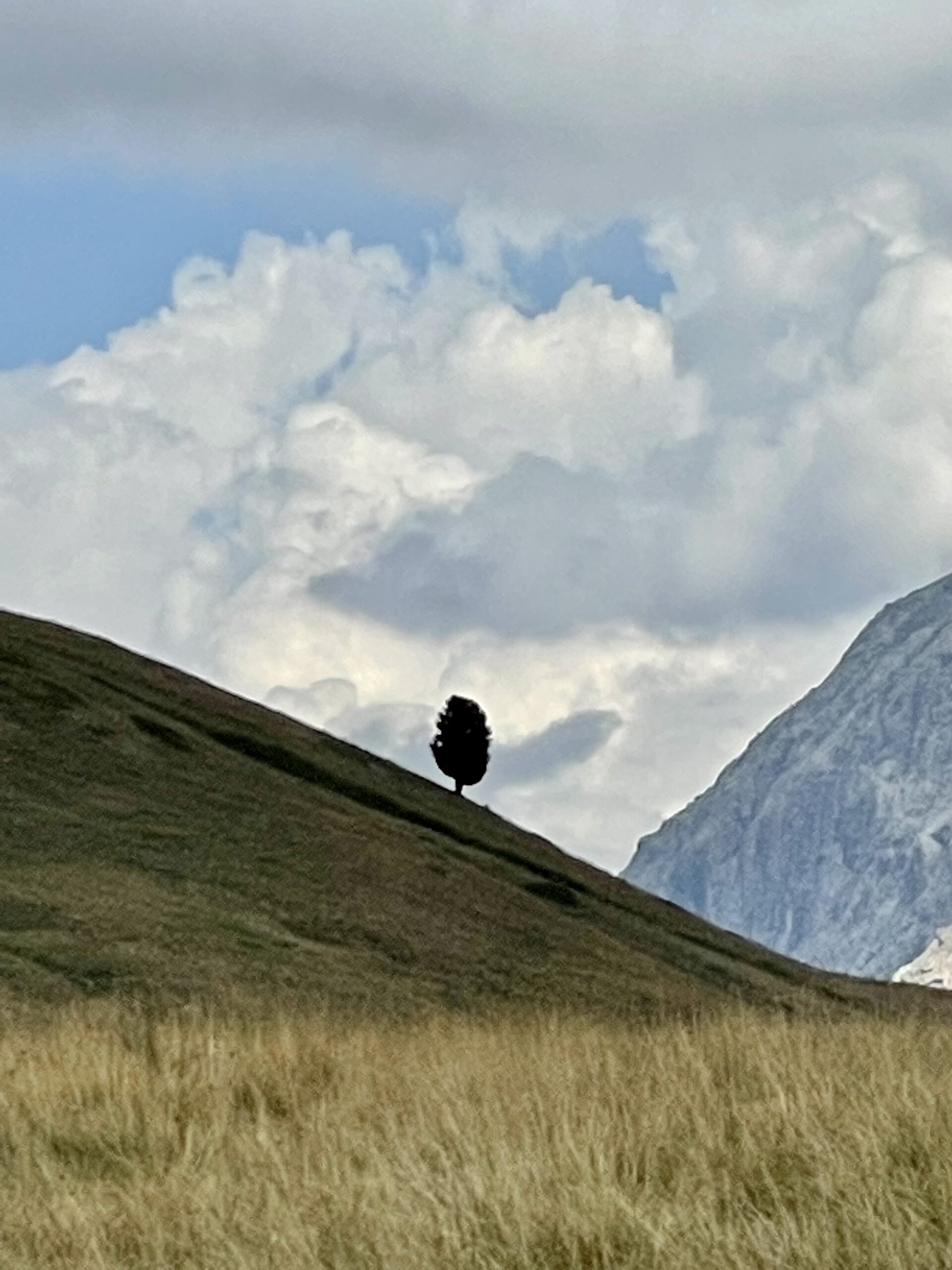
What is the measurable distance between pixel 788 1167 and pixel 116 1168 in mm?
4166

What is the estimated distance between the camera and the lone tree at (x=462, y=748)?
90312mm

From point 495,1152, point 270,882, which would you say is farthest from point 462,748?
point 495,1152

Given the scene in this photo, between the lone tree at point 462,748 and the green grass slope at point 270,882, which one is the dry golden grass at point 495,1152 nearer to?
the green grass slope at point 270,882

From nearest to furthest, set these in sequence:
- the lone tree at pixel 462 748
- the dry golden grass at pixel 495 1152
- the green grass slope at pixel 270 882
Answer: the dry golden grass at pixel 495 1152 → the green grass slope at pixel 270 882 → the lone tree at pixel 462 748

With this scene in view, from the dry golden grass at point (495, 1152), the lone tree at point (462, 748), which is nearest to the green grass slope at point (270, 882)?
the lone tree at point (462, 748)

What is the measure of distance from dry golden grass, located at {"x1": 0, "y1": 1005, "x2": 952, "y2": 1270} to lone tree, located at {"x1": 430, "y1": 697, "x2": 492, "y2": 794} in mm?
74184

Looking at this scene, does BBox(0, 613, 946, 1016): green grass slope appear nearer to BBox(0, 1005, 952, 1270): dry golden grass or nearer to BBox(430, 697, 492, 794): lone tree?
BBox(430, 697, 492, 794): lone tree

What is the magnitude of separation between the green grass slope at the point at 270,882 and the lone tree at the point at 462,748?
9.74m

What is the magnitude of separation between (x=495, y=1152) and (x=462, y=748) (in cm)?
8043

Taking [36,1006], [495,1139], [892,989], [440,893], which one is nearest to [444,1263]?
[495,1139]

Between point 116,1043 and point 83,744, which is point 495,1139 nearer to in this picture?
point 116,1043

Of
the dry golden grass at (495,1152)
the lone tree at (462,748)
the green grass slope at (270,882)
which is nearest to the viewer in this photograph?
the dry golden grass at (495,1152)

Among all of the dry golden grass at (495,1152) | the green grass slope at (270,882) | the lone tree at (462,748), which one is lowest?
the dry golden grass at (495,1152)

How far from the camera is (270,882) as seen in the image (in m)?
53.6
